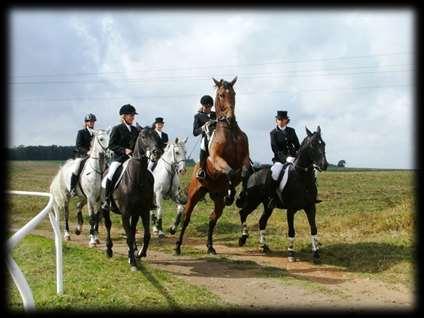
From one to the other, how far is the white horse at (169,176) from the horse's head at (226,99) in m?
5.03

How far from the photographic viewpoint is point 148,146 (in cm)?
1173

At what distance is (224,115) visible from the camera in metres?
13.2

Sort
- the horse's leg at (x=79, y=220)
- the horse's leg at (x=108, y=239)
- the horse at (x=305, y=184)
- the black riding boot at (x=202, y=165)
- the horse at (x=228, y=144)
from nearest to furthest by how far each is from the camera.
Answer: the horse at (x=228, y=144)
the horse's leg at (x=108, y=239)
the horse at (x=305, y=184)
the black riding boot at (x=202, y=165)
the horse's leg at (x=79, y=220)

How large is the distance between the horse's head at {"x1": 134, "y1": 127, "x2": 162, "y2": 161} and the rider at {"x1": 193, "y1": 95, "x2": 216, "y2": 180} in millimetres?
2309

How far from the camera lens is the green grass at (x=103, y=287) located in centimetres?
852

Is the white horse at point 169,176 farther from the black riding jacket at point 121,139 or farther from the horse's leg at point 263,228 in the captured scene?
the black riding jacket at point 121,139

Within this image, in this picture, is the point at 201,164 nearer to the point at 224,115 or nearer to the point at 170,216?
the point at 224,115

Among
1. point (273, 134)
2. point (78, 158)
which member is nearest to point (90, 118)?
point (78, 158)

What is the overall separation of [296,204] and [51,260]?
6.57m

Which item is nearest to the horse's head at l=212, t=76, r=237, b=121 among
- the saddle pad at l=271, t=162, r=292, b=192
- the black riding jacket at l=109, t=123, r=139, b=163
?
the black riding jacket at l=109, t=123, r=139, b=163

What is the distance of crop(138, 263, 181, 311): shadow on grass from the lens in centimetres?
861

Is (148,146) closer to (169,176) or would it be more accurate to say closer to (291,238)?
(291,238)

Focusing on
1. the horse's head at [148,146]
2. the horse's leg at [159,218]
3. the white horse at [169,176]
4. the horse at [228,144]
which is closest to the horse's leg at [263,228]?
the horse at [228,144]

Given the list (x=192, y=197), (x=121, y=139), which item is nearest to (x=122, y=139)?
(x=121, y=139)
